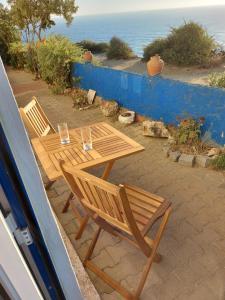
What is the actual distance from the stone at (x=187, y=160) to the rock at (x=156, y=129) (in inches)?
33.8

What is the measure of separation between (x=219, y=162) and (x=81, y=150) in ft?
7.35

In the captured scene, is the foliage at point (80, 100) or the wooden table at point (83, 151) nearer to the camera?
the wooden table at point (83, 151)

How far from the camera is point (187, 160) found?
4.05m

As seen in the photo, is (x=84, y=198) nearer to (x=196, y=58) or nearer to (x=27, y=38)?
(x=196, y=58)

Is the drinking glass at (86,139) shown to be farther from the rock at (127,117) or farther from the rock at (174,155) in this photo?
the rock at (127,117)

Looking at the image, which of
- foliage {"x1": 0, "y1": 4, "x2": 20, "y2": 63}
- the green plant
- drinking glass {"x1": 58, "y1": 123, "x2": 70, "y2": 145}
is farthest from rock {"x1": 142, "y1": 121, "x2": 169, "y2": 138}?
foliage {"x1": 0, "y1": 4, "x2": 20, "y2": 63}

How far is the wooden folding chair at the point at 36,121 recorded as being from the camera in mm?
3434

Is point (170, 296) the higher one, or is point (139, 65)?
point (170, 296)

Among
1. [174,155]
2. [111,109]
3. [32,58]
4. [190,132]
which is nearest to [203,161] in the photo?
[174,155]

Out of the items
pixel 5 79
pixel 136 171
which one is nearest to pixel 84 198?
pixel 5 79

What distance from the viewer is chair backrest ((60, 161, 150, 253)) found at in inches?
66.5

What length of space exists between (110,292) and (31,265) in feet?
4.44

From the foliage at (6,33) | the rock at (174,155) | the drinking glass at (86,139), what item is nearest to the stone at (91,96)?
the rock at (174,155)

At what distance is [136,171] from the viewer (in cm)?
405
